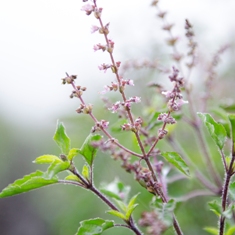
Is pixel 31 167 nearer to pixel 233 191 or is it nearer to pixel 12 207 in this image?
pixel 12 207

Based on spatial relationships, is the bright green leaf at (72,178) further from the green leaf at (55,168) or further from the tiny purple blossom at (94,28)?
the tiny purple blossom at (94,28)

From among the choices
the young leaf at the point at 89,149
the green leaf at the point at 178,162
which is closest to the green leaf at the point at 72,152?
the young leaf at the point at 89,149

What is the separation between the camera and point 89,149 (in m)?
0.62

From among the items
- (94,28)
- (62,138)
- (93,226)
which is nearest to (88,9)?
(94,28)

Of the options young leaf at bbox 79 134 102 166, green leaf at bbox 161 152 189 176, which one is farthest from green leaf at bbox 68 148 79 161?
green leaf at bbox 161 152 189 176

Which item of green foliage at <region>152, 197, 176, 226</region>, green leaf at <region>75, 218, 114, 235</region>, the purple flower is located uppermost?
the purple flower

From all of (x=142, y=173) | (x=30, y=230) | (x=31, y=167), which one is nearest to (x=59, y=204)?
(x=30, y=230)

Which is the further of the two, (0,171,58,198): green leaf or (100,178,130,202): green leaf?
(100,178,130,202): green leaf

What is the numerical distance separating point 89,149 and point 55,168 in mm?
74

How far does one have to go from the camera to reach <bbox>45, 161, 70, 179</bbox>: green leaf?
554 mm

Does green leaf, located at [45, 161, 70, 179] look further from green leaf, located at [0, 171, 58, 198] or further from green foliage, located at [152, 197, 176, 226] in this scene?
green foliage, located at [152, 197, 176, 226]

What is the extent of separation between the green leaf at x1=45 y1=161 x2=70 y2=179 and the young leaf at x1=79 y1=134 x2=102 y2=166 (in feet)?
0.14

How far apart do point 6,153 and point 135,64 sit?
11.7ft

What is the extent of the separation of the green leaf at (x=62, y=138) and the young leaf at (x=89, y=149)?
3 centimetres
